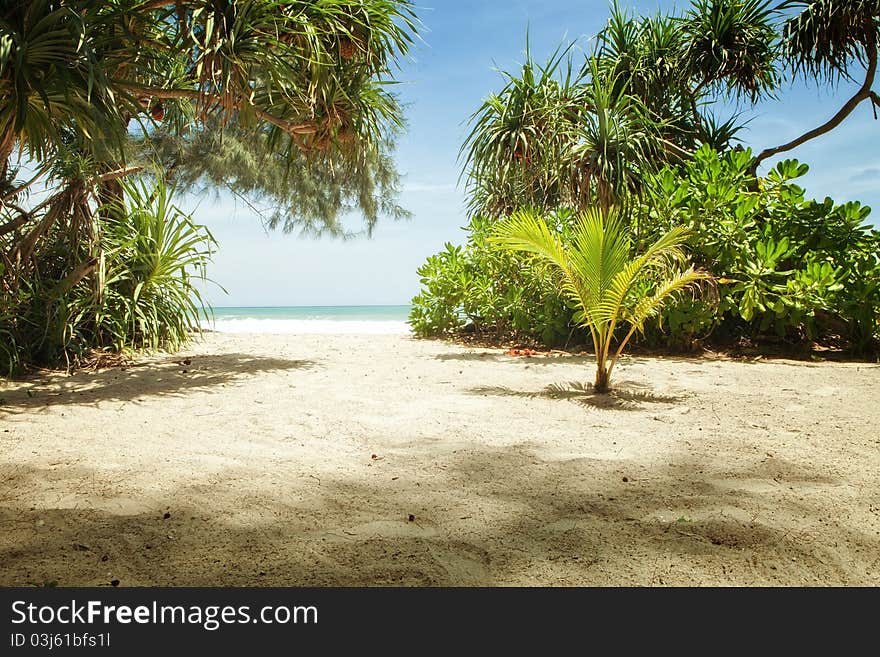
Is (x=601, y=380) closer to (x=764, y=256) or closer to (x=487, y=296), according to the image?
(x=764, y=256)

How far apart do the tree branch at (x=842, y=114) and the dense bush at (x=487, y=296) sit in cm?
314

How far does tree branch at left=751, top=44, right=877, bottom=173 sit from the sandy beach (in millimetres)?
4672

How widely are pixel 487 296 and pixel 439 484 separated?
5.91 meters

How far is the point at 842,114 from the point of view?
24.8 ft

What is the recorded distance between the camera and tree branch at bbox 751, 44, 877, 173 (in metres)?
7.31

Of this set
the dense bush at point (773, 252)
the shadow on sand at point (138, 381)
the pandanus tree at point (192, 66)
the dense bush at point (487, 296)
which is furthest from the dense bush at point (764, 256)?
the shadow on sand at point (138, 381)

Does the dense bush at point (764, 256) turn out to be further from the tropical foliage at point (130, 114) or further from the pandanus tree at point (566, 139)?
the tropical foliage at point (130, 114)

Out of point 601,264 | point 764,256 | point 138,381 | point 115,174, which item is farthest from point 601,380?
point 115,174

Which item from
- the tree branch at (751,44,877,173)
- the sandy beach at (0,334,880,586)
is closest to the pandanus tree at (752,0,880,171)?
the tree branch at (751,44,877,173)

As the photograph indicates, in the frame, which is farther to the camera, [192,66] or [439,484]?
[192,66]

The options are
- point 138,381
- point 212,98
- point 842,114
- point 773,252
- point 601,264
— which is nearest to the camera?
point 601,264

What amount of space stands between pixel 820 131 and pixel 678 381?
209 inches

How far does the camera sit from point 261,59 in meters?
4.05

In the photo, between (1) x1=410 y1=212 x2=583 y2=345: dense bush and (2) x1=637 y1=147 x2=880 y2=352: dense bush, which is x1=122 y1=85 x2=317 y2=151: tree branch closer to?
(1) x1=410 y1=212 x2=583 y2=345: dense bush
